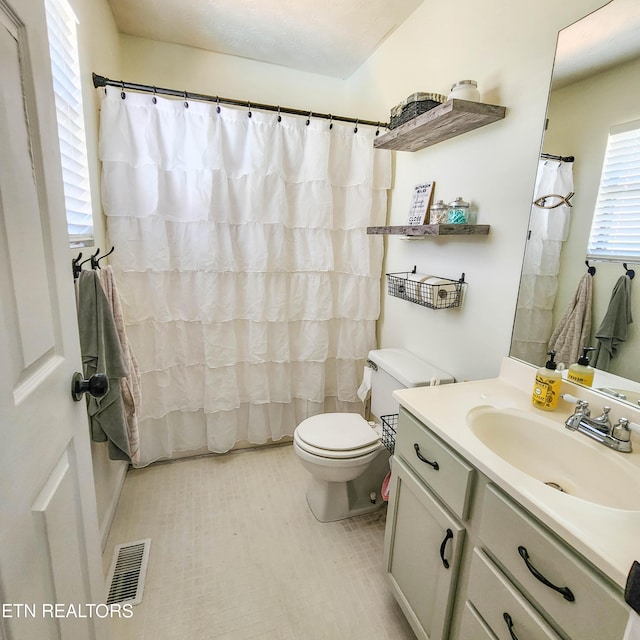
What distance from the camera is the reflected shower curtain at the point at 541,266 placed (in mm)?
1197

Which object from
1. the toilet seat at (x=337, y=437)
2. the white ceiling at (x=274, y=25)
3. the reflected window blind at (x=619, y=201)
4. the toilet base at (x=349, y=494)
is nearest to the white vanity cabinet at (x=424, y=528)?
the toilet seat at (x=337, y=437)

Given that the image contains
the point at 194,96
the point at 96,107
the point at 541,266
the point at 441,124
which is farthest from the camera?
the point at 194,96

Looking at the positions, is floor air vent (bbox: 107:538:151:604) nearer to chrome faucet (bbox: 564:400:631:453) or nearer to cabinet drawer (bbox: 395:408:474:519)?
cabinet drawer (bbox: 395:408:474:519)

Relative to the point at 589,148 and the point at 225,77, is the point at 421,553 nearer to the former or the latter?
the point at 589,148

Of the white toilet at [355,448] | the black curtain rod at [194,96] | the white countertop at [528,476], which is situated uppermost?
the black curtain rod at [194,96]

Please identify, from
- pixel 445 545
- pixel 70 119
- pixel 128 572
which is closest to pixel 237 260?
pixel 70 119

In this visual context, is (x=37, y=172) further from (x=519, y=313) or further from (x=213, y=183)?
(x=519, y=313)

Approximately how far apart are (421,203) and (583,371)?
1083 mm

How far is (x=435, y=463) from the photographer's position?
107 cm

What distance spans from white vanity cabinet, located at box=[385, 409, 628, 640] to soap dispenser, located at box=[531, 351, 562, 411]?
0.41 metres

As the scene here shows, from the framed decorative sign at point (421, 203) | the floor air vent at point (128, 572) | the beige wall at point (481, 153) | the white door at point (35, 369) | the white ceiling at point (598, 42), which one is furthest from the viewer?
the framed decorative sign at point (421, 203)

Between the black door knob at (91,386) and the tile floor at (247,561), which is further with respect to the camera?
the tile floor at (247,561)

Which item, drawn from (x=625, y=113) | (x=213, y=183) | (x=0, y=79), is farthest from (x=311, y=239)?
(x=0, y=79)

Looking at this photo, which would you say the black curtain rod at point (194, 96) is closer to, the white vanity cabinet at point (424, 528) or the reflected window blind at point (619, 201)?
the reflected window blind at point (619, 201)
